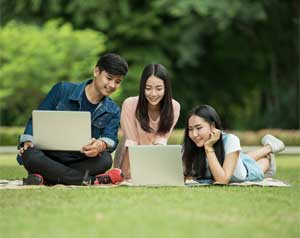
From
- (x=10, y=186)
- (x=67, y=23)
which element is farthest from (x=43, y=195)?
(x=67, y=23)

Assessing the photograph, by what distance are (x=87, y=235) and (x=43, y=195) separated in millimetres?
1930

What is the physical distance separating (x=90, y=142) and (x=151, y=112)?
0.85 meters

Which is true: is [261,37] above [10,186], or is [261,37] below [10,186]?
above

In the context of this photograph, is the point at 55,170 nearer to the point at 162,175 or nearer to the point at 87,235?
the point at 162,175

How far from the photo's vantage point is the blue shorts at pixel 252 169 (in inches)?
304

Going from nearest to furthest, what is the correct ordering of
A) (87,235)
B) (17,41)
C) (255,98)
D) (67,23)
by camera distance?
(87,235)
(17,41)
(67,23)
(255,98)

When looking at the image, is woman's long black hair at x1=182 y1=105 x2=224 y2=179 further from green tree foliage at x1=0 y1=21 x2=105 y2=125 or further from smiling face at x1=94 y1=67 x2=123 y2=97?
green tree foliage at x1=0 y1=21 x2=105 y2=125

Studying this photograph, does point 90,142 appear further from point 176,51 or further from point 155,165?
point 176,51

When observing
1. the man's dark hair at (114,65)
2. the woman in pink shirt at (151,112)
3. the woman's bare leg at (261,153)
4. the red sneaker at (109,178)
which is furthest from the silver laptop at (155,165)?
the woman's bare leg at (261,153)

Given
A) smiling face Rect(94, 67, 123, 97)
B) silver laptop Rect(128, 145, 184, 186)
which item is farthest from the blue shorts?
smiling face Rect(94, 67, 123, 97)

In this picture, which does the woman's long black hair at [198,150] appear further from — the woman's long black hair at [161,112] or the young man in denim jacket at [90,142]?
the young man in denim jacket at [90,142]

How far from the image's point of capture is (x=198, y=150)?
7.52m

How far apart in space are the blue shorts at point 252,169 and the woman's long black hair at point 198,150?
0.43m

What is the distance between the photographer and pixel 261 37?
25094 mm
